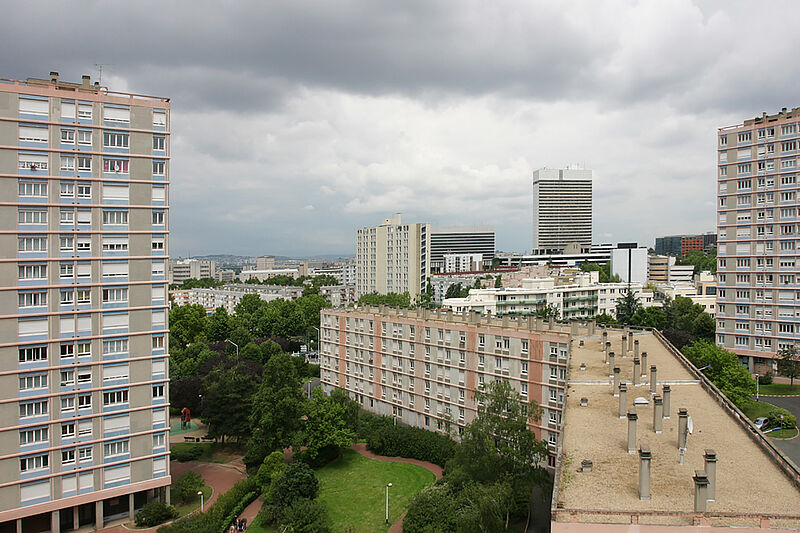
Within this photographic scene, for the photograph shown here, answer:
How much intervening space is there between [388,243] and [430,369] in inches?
4011

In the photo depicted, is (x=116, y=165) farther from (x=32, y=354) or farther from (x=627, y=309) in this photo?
(x=627, y=309)

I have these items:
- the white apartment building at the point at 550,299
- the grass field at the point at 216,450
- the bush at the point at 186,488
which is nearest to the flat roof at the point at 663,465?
the bush at the point at 186,488

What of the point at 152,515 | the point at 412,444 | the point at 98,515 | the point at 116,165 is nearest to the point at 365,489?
the point at 412,444

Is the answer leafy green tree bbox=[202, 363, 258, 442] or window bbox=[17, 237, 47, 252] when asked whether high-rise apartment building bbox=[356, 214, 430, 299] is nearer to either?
leafy green tree bbox=[202, 363, 258, 442]

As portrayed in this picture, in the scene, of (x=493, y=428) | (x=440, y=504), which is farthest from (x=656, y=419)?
(x=440, y=504)

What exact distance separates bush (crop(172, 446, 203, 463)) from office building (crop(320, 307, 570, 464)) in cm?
2001

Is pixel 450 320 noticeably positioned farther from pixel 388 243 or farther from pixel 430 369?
pixel 388 243

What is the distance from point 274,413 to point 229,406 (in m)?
6.86

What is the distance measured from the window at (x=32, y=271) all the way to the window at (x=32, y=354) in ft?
15.8

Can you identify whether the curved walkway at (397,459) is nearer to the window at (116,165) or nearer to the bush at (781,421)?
the bush at (781,421)

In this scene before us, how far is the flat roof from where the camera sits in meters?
16.9

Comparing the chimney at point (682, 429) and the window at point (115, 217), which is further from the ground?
the window at point (115, 217)

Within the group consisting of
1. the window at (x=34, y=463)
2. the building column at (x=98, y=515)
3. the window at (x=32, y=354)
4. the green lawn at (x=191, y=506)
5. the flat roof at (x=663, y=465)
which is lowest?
the green lawn at (x=191, y=506)

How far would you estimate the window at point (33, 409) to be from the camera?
1415 inches
